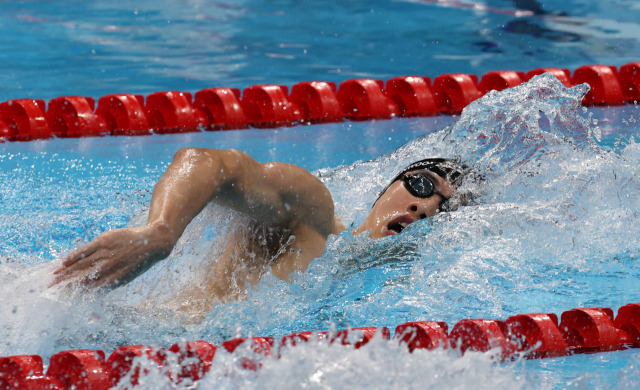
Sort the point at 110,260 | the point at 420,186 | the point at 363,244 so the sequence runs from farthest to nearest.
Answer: the point at 420,186, the point at 363,244, the point at 110,260

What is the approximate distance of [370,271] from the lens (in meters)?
2.59

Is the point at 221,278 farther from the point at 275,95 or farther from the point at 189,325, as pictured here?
the point at 275,95

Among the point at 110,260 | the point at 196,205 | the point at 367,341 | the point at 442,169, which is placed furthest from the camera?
the point at 442,169

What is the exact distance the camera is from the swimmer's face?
A: 2.60 metres

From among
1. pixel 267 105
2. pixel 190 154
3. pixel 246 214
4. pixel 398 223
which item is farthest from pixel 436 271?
pixel 267 105

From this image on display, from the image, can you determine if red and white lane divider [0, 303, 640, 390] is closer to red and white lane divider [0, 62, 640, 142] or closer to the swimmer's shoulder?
the swimmer's shoulder

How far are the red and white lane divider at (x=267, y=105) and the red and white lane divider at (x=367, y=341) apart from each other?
319 centimetres

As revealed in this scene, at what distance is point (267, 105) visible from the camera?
17.0 feet

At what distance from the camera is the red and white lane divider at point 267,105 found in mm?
4875

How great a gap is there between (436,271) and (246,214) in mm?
805

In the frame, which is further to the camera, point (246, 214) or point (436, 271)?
point (436, 271)

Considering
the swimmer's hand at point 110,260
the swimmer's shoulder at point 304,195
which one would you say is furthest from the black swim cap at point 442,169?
the swimmer's hand at point 110,260

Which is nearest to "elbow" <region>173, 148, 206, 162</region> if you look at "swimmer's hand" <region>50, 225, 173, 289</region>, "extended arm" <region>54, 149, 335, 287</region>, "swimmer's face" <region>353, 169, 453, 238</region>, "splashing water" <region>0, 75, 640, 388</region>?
"extended arm" <region>54, 149, 335, 287</region>

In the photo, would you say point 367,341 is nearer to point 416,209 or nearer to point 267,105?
point 416,209
